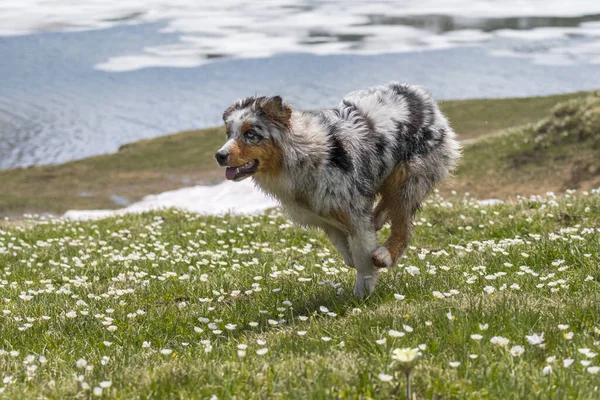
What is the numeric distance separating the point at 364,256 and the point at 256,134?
1905 millimetres

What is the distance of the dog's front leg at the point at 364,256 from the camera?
8.95m

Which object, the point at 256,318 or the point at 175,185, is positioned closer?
the point at 256,318

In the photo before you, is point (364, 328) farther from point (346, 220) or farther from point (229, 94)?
point (229, 94)

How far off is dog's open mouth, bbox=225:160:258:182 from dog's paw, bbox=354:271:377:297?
1844mm

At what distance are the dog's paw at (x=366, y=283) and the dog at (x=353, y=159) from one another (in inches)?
0.4

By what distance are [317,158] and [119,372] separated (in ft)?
11.2

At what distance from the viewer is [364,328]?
7012 mm

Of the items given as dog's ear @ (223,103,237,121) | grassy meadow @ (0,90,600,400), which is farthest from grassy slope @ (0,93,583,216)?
dog's ear @ (223,103,237,121)

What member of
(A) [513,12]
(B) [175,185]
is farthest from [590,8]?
(B) [175,185]

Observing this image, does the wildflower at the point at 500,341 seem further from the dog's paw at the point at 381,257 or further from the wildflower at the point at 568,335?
the dog's paw at the point at 381,257

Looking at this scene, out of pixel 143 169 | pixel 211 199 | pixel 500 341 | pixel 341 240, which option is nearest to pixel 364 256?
pixel 341 240

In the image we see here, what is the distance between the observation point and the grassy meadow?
18.5 ft

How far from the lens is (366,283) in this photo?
9.05 metres

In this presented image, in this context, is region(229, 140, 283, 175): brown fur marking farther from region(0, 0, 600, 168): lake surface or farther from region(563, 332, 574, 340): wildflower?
region(0, 0, 600, 168): lake surface
